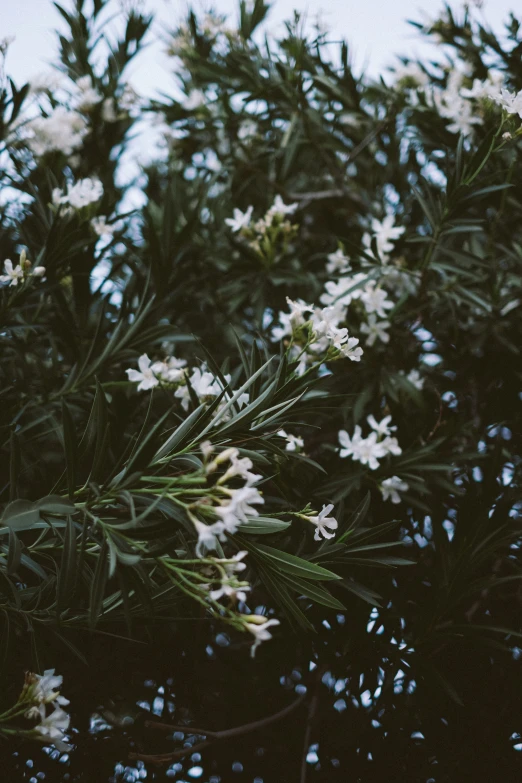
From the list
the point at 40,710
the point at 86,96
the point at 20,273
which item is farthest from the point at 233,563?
the point at 86,96

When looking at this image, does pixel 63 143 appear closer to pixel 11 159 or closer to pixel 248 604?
pixel 11 159

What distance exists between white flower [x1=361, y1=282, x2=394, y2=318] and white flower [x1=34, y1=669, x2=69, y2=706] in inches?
42.0

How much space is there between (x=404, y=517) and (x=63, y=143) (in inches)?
56.4

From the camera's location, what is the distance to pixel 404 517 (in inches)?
56.8

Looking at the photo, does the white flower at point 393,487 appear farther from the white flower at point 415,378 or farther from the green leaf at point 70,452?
the green leaf at point 70,452

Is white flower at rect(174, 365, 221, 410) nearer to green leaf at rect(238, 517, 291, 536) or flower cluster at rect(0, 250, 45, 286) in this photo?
green leaf at rect(238, 517, 291, 536)

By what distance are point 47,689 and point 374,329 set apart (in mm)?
1080

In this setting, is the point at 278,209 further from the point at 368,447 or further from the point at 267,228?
the point at 368,447

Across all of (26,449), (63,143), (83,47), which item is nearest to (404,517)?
(26,449)

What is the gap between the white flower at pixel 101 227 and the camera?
5.31 ft

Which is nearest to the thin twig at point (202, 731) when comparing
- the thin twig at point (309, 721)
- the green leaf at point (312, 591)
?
the thin twig at point (309, 721)

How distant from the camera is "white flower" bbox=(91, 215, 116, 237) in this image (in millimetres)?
1617

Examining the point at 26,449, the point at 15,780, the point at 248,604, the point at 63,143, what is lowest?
the point at 15,780

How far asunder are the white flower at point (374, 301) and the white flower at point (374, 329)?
0.02 meters
